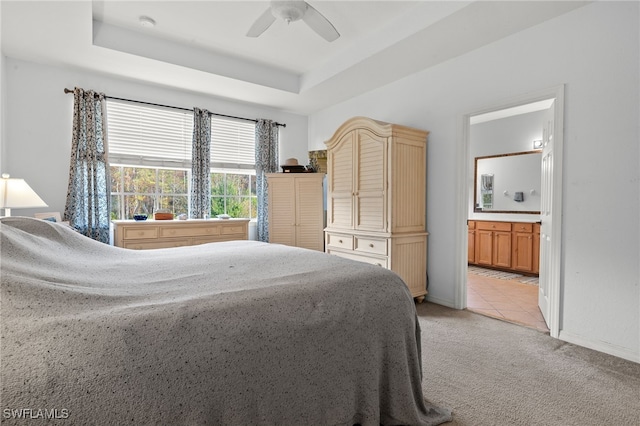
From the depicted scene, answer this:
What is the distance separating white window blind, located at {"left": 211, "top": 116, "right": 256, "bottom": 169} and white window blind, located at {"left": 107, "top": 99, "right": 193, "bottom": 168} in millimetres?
379

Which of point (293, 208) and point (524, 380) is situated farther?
point (293, 208)

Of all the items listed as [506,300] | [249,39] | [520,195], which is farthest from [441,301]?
[249,39]

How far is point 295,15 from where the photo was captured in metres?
2.60

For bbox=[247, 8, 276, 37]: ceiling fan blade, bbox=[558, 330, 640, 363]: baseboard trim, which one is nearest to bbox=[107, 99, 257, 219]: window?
bbox=[247, 8, 276, 37]: ceiling fan blade

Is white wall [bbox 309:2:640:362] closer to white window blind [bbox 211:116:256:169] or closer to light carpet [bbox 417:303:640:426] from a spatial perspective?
light carpet [bbox 417:303:640:426]

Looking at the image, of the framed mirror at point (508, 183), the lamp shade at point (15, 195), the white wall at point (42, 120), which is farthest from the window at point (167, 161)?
the framed mirror at point (508, 183)

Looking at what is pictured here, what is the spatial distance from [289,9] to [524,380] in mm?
3107

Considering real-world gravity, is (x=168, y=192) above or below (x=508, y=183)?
below

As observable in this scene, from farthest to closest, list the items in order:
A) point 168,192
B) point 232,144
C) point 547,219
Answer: point 232,144, point 168,192, point 547,219

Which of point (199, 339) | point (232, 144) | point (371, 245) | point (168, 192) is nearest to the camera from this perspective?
point (199, 339)

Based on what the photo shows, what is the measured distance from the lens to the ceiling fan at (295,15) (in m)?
2.50

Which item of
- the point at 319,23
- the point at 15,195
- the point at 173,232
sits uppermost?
the point at 319,23

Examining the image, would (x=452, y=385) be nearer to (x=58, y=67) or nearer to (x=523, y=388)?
(x=523, y=388)

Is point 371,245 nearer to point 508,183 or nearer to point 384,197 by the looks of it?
point 384,197
